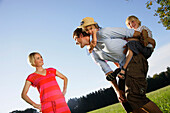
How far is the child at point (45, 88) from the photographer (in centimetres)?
311

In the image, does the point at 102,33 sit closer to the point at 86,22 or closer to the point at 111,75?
the point at 86,22

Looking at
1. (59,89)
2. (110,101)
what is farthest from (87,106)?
(59,89)

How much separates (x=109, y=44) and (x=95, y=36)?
0.78 feet

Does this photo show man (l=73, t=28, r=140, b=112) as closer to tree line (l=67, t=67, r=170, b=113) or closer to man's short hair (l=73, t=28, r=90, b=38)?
man's short hair (l=73, t=28, r=90, b=38)

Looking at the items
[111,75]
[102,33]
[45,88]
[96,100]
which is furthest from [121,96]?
[96,100]

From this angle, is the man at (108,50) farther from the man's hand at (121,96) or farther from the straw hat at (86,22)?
the straw hat at (86,22)

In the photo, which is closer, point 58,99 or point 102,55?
point 102,55

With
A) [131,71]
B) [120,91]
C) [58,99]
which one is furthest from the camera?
[58,99]

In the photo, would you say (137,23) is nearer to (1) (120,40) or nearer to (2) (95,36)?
(1) (120,40)

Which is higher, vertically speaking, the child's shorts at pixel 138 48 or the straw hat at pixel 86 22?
the straw hat at pixel 86 22

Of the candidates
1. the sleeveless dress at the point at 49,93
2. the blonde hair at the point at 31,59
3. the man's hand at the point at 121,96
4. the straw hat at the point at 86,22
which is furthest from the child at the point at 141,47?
the blonde hair at the point at 31,59

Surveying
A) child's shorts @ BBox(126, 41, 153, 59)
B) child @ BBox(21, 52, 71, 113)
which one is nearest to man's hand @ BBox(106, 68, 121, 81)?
child's shorts @ BBox(126, 41, 153, 59)

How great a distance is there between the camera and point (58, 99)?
318 centimetres

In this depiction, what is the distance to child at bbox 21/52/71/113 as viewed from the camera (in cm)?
311
